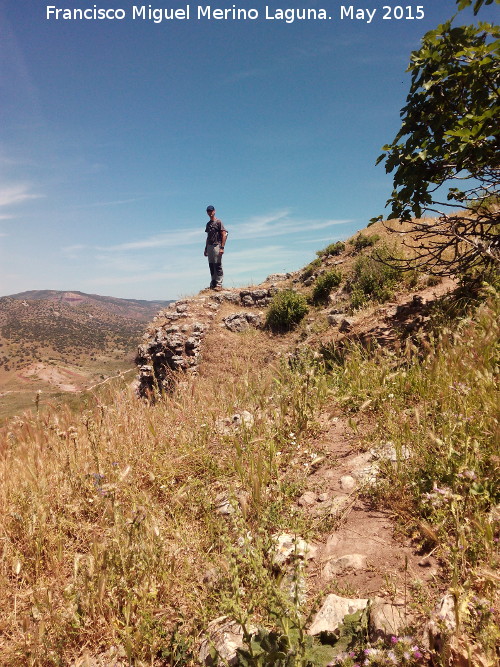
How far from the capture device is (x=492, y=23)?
4750 mm

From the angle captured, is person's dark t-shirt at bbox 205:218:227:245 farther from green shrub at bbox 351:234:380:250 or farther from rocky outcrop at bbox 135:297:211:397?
green shrub at bbox 351:234:380:250

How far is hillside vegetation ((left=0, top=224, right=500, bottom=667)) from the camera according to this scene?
179 cm

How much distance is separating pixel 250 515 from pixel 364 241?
1824cm

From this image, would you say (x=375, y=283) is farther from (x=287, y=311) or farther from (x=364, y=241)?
(x=364, y=241)

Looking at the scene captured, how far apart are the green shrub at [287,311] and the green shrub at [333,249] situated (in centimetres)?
458

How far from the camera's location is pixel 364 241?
741 inches

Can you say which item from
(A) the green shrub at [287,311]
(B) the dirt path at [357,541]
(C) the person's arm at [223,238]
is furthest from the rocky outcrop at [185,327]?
(B) the dirt path at [357,541]

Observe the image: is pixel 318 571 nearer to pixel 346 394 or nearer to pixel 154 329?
pixel 346 394

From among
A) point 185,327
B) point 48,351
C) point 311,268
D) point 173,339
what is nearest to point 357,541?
point 173,339

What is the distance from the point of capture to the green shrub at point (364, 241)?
18.2m

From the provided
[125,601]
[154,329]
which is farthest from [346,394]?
[154,329]

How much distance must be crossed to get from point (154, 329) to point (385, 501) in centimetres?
1845

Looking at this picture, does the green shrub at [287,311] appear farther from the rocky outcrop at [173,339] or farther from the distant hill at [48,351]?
the distant hill at [48,351]

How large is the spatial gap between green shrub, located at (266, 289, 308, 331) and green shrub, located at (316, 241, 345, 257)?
4.58 metres
